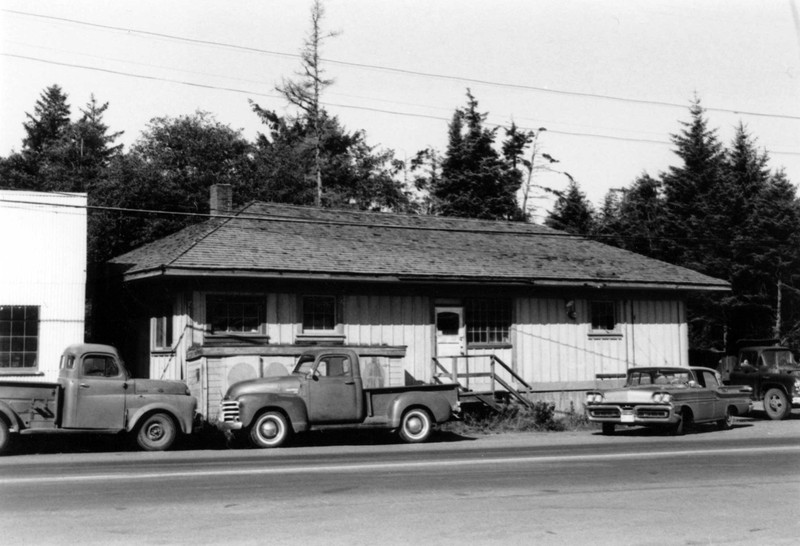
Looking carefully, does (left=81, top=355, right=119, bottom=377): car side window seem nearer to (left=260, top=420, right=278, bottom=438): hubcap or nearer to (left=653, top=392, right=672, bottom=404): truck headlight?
(left=260, top=420, right=278, bottom=438): hubcap

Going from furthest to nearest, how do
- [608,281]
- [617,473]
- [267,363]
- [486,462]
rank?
[608,281] → [267,363] → [486,462] → [617,473]

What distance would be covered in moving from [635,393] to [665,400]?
0.65 metres

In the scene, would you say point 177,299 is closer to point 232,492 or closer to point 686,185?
point 232,492

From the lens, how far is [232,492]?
10797 mm

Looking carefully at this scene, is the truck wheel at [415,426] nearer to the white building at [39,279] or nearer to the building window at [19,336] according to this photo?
the white building at [39,279]

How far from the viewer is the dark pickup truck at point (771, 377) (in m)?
24.9

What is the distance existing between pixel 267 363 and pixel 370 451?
490 cm

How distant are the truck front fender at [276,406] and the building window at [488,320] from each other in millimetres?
8126

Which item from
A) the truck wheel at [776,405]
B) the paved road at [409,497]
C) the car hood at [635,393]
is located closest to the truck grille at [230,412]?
the paved road at [409,497]

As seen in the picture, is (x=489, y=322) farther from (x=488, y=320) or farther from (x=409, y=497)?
(x=409, y=497)

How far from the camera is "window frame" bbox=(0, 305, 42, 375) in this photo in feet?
68.2

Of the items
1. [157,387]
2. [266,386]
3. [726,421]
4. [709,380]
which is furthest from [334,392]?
[726,421]

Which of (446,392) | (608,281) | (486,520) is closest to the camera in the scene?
(486,520)

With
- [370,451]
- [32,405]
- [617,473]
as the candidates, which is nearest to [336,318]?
[370,451]
